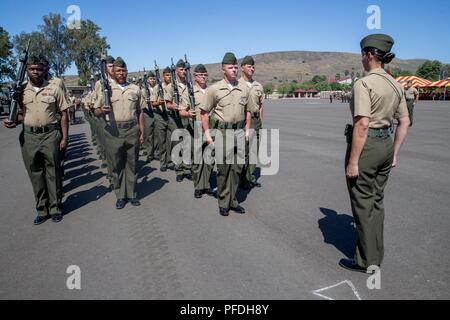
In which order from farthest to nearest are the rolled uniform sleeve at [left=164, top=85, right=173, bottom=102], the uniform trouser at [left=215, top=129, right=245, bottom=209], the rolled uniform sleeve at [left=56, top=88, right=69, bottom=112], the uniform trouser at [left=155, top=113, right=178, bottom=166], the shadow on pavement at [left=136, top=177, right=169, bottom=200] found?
the uniform trouser at [left=155, top=113, right=178, bottom=166] → the rolled uniform sleeve at [left=164, top=85, right=173, bottom=102] → the shadow on pavement at [left=136, top=177, right=169, bottom=200] → the uniform trouser at [left=215, top=129, right=245, bottom=209] → the rolled uniform sleeve at [left=56, top=88, right=69, bottom=112]

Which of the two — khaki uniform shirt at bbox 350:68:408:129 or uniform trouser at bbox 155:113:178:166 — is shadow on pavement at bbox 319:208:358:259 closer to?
khaki uniform shirt at bbox 350:68:408:129

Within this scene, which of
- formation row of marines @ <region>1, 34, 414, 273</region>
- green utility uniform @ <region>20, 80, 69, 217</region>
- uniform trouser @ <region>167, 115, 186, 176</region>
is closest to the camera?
formation row of marines @ <region>1, 34, 414, 273</region>

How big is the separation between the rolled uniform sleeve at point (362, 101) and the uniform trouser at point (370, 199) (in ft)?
0.96

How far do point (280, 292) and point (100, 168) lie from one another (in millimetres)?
6662

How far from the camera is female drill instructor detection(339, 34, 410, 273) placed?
2.98 meters

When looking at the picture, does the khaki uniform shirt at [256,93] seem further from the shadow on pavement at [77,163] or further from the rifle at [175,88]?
the shadow on pavement at [77,163]

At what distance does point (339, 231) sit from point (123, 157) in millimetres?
3540

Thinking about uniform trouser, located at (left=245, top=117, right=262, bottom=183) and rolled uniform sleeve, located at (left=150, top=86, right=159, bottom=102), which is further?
rolled uniform sleeve, located at (left=150, top=86, right=159, bottom=102)

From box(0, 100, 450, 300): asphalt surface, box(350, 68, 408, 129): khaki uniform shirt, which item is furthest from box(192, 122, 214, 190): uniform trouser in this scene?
box(350, 68, 408, 129): khaki uniform shirt

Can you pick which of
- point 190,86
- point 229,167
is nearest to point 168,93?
point 190,86

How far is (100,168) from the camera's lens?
8.49 metres

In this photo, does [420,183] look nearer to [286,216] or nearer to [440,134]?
[286,216]

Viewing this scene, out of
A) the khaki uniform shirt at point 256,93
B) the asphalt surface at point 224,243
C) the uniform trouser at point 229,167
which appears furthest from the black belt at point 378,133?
the khaki uniform shirt at point 256,93

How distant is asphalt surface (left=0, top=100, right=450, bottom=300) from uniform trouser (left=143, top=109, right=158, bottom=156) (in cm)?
260
